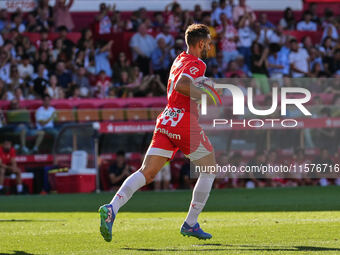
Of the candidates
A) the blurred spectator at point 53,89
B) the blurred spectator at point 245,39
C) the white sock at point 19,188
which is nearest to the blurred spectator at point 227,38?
the blurred spectator at point 245,39

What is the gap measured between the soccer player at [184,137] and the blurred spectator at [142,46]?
1424 centimetres

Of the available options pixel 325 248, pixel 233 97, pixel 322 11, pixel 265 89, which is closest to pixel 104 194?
pixel 233 97

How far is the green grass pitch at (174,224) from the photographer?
25.9 ft

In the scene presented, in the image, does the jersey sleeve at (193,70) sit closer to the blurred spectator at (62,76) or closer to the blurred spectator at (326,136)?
the blurred spectator at (326,136)

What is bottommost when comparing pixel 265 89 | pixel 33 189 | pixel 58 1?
pixel 33 189

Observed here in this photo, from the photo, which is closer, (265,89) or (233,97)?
(233,97)

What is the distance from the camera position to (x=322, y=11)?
28812 millimetres

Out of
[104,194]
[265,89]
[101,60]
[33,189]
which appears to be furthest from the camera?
[101,60]

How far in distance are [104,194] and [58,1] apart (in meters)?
8.28

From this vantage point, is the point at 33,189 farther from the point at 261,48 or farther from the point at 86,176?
the point at 261,48

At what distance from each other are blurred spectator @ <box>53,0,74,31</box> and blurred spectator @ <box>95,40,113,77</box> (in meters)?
1.60

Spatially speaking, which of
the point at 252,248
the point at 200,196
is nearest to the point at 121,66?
the point at 200,196

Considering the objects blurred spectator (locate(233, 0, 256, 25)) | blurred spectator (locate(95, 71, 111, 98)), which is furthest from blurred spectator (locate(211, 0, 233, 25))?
blurred spectator (locate(95, 71, 111, 98))

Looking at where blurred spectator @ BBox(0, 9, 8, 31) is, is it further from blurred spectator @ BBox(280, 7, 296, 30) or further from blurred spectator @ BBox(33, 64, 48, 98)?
blurred spectator @ BBox(280, 7, 296, 30)
